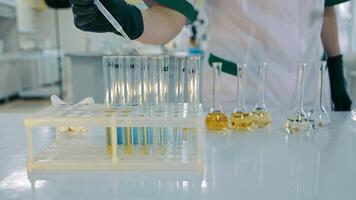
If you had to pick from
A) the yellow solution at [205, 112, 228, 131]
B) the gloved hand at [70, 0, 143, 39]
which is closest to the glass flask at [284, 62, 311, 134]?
the yellow solution at [205, 112, 228, 131]

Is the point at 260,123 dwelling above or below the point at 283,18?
below

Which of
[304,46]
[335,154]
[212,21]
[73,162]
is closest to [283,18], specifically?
[304,46]

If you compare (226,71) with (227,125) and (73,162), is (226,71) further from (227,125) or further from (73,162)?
(73,162)

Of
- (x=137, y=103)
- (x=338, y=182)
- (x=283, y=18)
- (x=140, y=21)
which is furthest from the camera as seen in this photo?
(x=283, y=18)

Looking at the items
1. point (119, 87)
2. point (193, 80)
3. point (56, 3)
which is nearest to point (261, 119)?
point (193, 80)

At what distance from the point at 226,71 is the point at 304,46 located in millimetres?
248

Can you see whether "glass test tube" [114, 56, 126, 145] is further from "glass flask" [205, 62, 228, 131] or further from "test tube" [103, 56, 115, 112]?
"glass flask" [205, 62, 228, 131]

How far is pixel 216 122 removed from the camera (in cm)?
81

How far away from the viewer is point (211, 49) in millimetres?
1128

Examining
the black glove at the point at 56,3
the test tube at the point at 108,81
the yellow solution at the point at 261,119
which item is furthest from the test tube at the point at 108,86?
the yellow solution at the point at 261,119

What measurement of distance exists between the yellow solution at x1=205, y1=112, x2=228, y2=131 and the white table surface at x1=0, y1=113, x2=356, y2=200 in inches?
3.8

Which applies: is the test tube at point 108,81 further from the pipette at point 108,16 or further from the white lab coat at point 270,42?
the white lab coat at point 270,42

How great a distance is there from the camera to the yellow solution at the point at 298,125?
792 millimetres

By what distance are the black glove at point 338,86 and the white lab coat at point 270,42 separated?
0.17 metres
